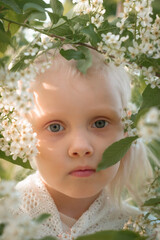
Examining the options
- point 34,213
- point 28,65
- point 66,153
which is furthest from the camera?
point 34,213

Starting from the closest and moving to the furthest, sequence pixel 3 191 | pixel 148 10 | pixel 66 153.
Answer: pixel 3 191 < pixel 148 10 < pixel 66 153

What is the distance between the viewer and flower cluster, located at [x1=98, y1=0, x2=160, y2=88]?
95 centimetres

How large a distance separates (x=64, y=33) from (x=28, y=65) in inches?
5.4

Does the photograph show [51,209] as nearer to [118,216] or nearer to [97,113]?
[118,216]

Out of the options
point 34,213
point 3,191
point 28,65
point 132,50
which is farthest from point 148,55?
point 34,213

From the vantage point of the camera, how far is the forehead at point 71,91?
1173 mm

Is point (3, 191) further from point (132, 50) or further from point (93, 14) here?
point (93, 14)

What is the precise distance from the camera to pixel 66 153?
118 centimetres

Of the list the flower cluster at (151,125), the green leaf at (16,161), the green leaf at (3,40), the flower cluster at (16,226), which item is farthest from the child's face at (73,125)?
the flower cluster at (151,125)

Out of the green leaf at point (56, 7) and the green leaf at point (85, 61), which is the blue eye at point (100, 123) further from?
the green leaf at point (56, 7)

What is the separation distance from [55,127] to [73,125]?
75 mm

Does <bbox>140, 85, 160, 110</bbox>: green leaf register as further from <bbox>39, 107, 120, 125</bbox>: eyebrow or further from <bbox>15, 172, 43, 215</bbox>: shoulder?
<bbox>15, 172, 43, 215</bbox>: shoulder

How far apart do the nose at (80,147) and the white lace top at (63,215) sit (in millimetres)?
304

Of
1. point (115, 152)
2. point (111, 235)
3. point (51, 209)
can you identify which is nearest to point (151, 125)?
point (111, 235)
